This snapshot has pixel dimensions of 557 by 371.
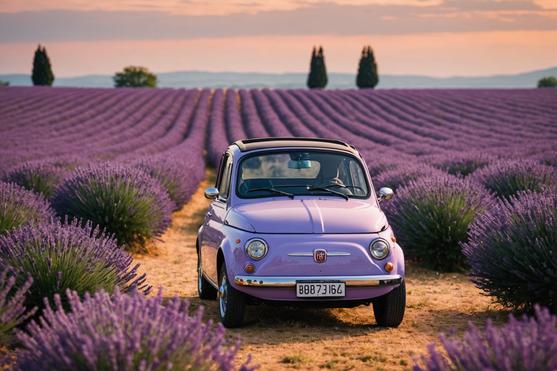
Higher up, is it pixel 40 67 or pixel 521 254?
pixel 40 67

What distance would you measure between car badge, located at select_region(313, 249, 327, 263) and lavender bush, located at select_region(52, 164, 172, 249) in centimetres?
591

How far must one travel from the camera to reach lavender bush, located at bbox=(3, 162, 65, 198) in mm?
15566

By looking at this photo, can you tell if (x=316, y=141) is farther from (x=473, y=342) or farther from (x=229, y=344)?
(x=473, y=342)

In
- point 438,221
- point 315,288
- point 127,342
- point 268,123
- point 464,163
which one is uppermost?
point 268,123

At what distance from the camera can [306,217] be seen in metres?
7.03

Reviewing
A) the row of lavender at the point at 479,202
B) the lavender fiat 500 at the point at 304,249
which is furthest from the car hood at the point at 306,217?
the row of lavender at the point at 479,202

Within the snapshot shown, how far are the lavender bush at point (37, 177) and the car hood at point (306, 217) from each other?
8891 millimetres

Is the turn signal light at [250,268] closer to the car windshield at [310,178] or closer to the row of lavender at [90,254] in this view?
the row of lavender at [90,254]

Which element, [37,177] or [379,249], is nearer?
[379,249]

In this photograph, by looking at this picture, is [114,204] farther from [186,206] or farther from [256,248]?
[186,206]

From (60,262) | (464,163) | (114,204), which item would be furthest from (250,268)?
(464,163)

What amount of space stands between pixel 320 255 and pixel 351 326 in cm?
98

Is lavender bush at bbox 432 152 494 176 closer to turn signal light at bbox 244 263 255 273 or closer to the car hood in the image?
the car hood

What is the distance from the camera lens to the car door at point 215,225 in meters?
7.74
